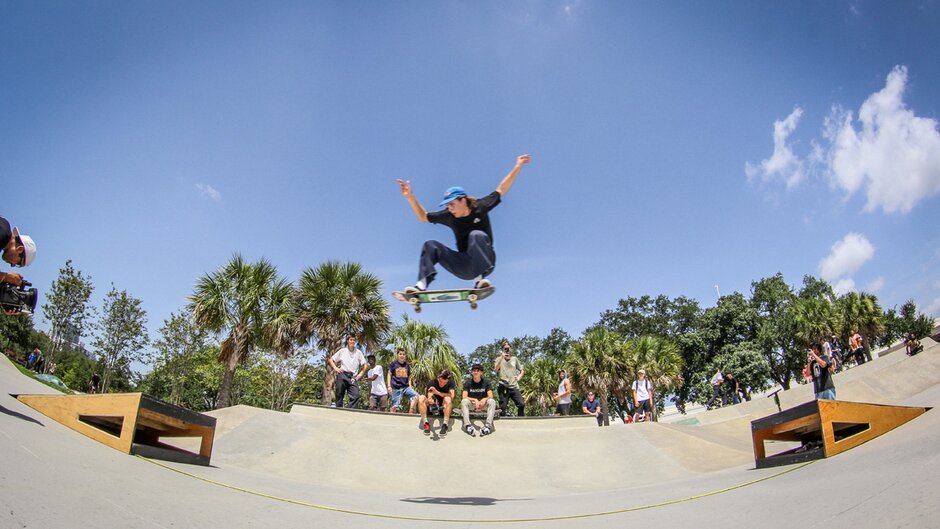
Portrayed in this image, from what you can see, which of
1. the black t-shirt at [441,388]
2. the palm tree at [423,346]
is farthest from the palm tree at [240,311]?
the black t-shirt at [441,388]

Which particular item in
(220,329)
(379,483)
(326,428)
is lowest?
(379,483)

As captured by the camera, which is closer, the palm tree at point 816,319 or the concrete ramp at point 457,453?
the concrete ramp at point 457,453

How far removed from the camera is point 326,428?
31.7 feet

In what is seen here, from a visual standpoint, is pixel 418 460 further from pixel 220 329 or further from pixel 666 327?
pixel 666 327

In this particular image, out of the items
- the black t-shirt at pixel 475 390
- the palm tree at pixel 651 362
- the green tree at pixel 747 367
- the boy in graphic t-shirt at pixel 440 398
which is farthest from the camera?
the green tree at pixel 747 367

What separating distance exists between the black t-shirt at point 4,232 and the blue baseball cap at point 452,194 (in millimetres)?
4765

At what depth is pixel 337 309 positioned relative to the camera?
18.2 meters

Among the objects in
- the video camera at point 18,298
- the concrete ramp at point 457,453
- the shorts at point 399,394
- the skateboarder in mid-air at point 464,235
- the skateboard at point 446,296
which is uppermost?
the skateboarder in mid-air at point 464,235

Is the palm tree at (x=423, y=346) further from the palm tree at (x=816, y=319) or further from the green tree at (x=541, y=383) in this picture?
the palm tree at (x=816, y=319)

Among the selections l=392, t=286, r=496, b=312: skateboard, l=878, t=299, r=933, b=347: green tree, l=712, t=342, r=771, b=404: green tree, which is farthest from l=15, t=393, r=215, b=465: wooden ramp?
l=878, t=299, r=933, b=347: green tree

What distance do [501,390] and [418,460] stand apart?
11.4 feet

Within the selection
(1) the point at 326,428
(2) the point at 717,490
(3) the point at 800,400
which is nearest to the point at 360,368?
(1) the point at 326,428

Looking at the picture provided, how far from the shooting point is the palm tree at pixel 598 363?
91.4 feet

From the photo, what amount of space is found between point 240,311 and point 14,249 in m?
13.5
